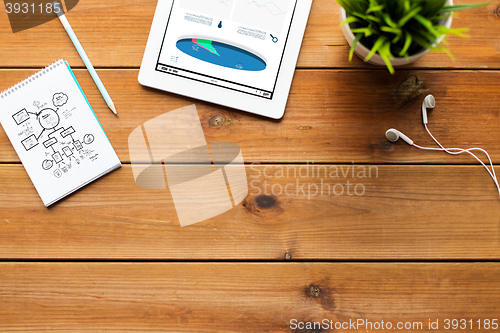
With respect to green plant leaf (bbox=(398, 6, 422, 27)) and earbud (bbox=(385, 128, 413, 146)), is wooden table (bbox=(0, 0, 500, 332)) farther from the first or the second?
green plant leaf (bbox=(398, 6, 422, 27))

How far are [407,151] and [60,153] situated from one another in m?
0.66

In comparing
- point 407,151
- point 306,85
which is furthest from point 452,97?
point 306,85

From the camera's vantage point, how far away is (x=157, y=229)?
611 mm

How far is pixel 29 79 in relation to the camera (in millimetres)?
611

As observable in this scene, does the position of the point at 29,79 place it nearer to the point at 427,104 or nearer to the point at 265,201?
the point at 265,201

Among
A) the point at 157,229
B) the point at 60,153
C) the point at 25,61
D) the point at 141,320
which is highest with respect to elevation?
the point at 25,61

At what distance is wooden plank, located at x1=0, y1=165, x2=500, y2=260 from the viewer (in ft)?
1.98

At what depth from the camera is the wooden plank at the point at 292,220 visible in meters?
0.60

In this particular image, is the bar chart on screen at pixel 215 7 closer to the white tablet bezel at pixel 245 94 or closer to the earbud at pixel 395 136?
the white tablet bezel at pixel 245 94

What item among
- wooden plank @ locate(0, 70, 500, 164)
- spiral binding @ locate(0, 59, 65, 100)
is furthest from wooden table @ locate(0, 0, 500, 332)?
spiral binding @ locate(0, 59, 65, 100)

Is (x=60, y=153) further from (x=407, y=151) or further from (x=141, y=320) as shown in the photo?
(x=407, y=151)

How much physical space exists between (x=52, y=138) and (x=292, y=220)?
481 millimetres

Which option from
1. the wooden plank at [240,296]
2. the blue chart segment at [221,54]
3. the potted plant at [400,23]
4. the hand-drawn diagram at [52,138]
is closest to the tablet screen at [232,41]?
the blue chart segment at [221,54]

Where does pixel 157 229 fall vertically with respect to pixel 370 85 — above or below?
below
